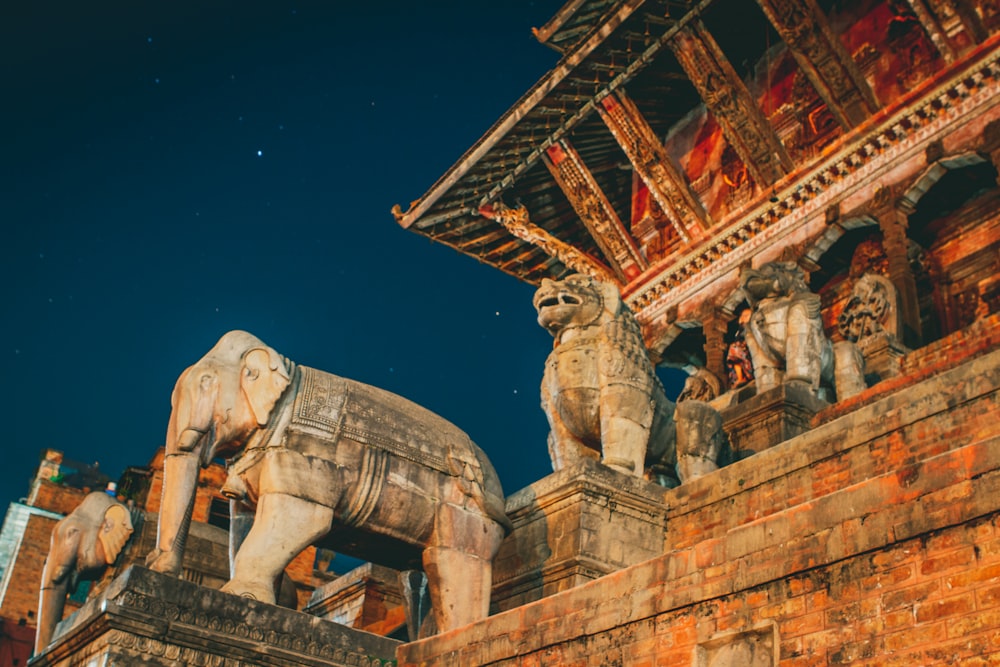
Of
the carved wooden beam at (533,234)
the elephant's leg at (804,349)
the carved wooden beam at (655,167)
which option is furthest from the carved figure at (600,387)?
the carved wooden beam at (533,234)

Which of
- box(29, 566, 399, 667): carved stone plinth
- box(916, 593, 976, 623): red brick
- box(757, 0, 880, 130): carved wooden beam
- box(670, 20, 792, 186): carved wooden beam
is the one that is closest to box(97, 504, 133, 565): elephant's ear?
box(29, 566, 399, 667): carved stone plinth

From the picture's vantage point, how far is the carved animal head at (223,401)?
750 cm

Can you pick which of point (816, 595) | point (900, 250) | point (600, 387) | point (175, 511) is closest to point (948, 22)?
point (900, 250)

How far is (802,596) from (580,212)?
1699 centimetres

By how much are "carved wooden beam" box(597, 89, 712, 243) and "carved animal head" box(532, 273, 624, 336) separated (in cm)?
995

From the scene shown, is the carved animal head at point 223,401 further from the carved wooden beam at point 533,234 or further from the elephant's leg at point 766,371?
the carved wooden beam at point 533,234

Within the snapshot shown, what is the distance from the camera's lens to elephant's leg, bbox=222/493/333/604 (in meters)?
7.05

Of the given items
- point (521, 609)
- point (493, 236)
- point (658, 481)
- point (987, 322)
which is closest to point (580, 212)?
point (493, 236)

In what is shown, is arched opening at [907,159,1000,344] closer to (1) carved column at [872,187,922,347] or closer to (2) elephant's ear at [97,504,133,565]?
(1) carved column at [872,187,922,347]

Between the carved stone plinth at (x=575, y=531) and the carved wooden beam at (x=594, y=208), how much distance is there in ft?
40.9

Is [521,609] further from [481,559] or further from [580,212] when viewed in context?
[580,212]

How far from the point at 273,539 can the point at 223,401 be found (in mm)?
1075

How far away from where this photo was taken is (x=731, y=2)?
65.0ft

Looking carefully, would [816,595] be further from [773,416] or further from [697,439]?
[773,416]
